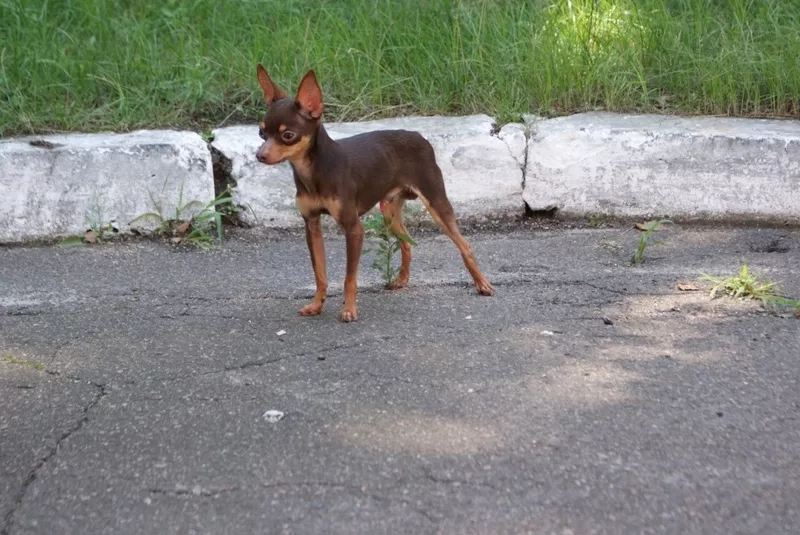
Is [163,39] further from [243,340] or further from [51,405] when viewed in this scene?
[51,405]

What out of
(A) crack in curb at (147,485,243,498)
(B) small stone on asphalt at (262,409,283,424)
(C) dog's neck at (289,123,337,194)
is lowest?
(B) small stone on asphalt at (262,409,283,424)

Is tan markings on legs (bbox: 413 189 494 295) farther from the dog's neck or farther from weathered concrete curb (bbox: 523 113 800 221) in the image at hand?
weathered concrete curb (bbox: 523 113 800 221)

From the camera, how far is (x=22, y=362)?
394 centimetres

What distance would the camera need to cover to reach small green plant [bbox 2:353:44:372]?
153 inches

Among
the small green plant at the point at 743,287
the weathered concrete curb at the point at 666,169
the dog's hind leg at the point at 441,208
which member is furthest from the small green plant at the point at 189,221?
the small green plant at the point at 743,287

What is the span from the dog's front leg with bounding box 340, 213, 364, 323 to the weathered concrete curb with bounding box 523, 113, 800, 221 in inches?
73.6

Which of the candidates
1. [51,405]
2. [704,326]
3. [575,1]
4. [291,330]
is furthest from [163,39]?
[704,326]

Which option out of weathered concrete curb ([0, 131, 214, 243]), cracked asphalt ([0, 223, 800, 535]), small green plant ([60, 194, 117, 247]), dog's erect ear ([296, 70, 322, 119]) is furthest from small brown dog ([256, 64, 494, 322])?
small green plant ([60, 194, 117, 247])

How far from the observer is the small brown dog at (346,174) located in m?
4.00

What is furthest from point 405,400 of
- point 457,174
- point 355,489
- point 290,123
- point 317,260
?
point 457,174

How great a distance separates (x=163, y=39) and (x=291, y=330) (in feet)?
11.2

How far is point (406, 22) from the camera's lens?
6.73 m

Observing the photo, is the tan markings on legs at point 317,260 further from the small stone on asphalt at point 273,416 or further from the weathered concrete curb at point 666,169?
the weathered concrete curb at point 666,169

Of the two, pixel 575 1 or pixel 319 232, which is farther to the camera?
pixel 575 1
